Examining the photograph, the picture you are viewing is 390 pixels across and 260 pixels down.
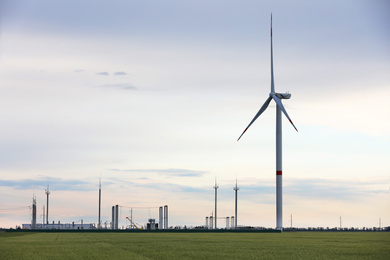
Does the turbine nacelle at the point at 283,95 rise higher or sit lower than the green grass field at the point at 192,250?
higher

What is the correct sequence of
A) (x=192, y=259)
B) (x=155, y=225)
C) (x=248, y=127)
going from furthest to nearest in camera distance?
(x=155, y=225) → (x=248, y=127) → (x=192, y=259)

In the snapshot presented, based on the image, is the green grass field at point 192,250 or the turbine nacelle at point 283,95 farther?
the turbine nacelle at point 283,95

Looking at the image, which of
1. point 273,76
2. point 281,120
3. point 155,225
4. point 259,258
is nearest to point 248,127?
point 281,120

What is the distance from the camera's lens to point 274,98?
456 feet

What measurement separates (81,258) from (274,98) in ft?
345

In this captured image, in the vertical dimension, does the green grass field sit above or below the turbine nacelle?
below

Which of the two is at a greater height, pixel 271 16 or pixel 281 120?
pixel 271 16

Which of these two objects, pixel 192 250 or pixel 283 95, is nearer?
pixel 192 250

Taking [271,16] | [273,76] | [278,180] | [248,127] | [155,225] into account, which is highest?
[271,16]

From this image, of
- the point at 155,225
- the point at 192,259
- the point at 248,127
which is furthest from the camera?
the point at 155,225

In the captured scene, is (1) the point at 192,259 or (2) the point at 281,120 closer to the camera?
(1) the point at 192,259

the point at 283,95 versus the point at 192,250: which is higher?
the point at 283,95

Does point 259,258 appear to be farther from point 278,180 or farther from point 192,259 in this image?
point 278,180

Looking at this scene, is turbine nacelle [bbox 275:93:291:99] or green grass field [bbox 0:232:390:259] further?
turbine nacelle [bbox 275:93:291:99]
